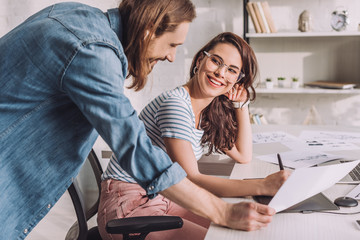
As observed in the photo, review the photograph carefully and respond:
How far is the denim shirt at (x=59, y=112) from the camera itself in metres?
0.78

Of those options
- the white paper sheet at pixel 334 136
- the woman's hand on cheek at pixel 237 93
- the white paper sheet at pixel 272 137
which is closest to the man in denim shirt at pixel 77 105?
the woman's hand on cheek at pixel 237 93

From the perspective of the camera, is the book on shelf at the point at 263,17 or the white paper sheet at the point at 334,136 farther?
the book on shelf at the point at 263,17

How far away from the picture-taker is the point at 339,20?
2.93 m

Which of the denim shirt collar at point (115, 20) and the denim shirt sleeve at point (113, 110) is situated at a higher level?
the denim shirt collar at point (115, 20)

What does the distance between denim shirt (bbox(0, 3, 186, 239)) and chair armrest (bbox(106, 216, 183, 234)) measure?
0.54 feet

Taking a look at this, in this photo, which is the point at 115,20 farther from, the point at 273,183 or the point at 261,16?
the point at 261,16

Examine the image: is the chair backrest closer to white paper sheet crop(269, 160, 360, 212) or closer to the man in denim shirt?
the man in denim shirt

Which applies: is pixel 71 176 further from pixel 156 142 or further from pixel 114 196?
pixel 156 142

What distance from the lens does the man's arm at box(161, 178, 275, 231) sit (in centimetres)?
90

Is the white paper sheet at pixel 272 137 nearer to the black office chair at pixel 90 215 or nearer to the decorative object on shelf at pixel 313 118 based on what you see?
the black office chair at pixel 90 215

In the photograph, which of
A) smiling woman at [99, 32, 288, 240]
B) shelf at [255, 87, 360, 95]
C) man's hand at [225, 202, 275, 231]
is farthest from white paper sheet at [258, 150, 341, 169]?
shelf at [255, 87, 360, 95]

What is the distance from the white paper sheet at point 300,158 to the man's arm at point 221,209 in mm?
528

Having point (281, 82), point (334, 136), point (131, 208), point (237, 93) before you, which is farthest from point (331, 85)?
point (131, 208)

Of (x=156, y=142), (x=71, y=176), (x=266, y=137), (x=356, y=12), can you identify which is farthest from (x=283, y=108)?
(x=71, y=176)
